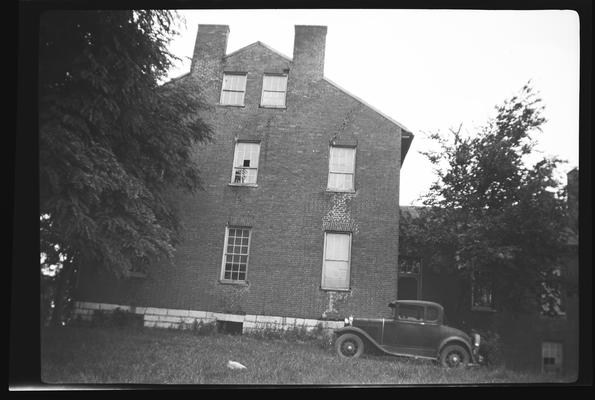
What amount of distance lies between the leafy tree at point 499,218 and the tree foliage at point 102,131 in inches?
233

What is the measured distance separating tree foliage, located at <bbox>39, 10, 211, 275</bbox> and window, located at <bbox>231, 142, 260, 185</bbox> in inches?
89.8

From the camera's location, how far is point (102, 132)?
752 cm

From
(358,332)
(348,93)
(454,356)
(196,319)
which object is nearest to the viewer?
(454,356)

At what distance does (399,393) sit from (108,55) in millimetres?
7282

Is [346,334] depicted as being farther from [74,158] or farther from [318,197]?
[74,158]

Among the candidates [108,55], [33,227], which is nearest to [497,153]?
[108,55]

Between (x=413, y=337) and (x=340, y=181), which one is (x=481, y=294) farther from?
(x=340, y=181)

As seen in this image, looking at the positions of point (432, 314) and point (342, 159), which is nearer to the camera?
point (432, 314)

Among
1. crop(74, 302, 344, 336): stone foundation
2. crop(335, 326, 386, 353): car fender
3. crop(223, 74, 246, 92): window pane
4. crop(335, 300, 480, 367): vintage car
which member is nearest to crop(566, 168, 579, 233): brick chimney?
crop(335, 300, 480, 367): vintage car

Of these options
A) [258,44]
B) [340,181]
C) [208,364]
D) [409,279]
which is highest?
[258,44]

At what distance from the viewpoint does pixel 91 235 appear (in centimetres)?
721

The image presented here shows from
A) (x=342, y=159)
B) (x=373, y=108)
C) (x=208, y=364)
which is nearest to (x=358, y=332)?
(x=208, y=364)

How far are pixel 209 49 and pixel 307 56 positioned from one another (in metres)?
2.78

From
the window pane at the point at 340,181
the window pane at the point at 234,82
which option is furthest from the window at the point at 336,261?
the window pane at the point at 234,82
